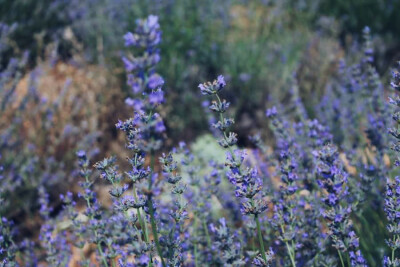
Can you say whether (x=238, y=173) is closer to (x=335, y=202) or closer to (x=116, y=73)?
(x=335, y=202)

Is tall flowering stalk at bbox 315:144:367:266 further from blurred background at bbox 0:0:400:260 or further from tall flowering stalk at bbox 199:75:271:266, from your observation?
blurred background at bbox 0:0:400:260

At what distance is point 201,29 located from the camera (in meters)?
5.08

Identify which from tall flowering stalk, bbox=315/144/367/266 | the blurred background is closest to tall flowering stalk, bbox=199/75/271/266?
tall flowering stalk, bbox=315/144/367/266

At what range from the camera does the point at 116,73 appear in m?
4.77

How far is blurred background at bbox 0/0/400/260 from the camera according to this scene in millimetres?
3930

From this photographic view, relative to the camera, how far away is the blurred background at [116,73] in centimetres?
393

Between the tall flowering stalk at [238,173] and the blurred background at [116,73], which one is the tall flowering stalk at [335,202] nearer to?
the tall flowering stalk at [238,173]

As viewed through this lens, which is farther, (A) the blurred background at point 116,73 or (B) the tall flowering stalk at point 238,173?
(A) the blurred background at point 116,73

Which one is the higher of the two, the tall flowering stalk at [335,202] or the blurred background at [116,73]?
the blurred background at [116,73]

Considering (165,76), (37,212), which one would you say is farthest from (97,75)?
(37,212)

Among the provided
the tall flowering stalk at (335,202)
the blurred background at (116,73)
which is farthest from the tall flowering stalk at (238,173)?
the blurred background at (116,73)

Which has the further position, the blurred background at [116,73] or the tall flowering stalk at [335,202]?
the blurred background at [116,73]

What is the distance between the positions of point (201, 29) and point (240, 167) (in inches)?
152

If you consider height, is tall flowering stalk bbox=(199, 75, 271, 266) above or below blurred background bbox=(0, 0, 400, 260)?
below
